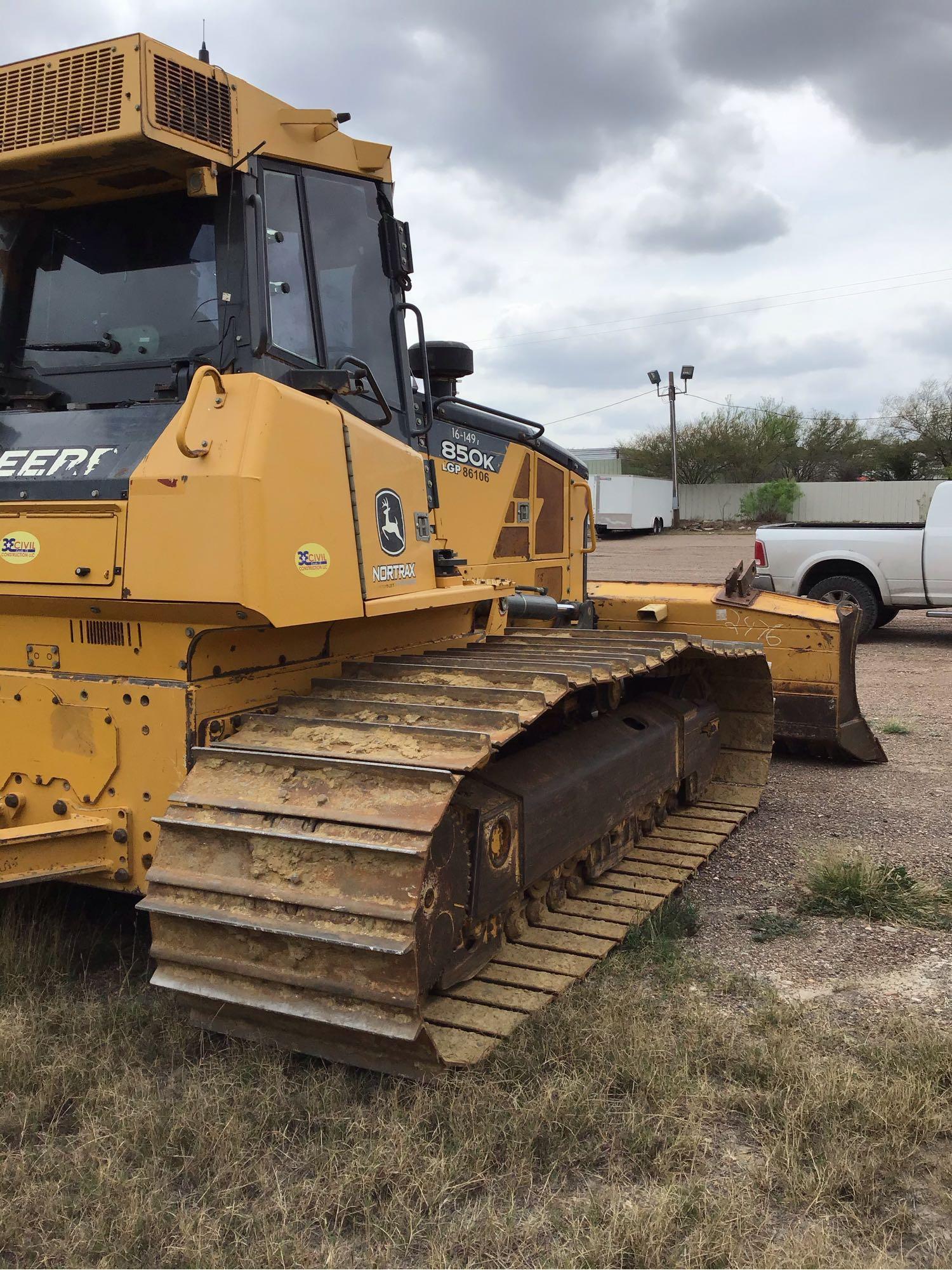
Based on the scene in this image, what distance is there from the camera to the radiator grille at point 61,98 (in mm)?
3385

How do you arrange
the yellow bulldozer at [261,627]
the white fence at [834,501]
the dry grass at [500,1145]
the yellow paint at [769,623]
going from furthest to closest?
the white fence at [834,501] < the yellow paint at [769,623] < the yellow bulldozer at [261,627] < the dry grass at [500,1145]

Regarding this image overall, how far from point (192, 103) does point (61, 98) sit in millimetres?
434

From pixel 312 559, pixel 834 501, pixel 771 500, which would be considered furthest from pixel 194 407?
pixel 834 501

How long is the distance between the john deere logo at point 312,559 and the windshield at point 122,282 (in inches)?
35.3

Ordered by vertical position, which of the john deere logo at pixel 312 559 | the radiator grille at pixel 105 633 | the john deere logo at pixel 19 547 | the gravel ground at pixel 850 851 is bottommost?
the gravel ground at pixel 850 851

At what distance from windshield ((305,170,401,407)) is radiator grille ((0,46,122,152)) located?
0.80 meters

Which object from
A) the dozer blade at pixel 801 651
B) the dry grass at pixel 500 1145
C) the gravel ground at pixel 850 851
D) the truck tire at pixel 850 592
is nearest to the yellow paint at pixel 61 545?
the dry grass at pixel 500 1145

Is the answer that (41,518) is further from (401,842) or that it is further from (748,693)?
(748,693)

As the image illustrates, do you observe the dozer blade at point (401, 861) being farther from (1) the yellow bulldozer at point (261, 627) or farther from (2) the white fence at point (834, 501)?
(2) the white fence at point (834, 501)

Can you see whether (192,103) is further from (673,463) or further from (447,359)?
(673,463)

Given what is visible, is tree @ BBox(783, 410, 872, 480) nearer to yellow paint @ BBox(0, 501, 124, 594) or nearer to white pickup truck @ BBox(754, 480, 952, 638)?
white pickup truck @ BBox(754, 480, 952, 638)

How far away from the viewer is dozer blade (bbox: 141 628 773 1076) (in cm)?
284

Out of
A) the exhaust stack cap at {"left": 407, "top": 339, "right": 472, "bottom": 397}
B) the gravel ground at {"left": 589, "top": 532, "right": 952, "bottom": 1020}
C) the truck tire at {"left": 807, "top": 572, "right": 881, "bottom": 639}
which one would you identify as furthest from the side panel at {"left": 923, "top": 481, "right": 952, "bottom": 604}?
the exhaust stack cap at {"left": 407, "top": 339, "right": 472, "bottom": 397}

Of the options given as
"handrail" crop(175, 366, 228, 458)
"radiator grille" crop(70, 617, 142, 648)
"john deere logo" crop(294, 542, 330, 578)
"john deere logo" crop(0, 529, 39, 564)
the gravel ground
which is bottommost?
the gravel ground
